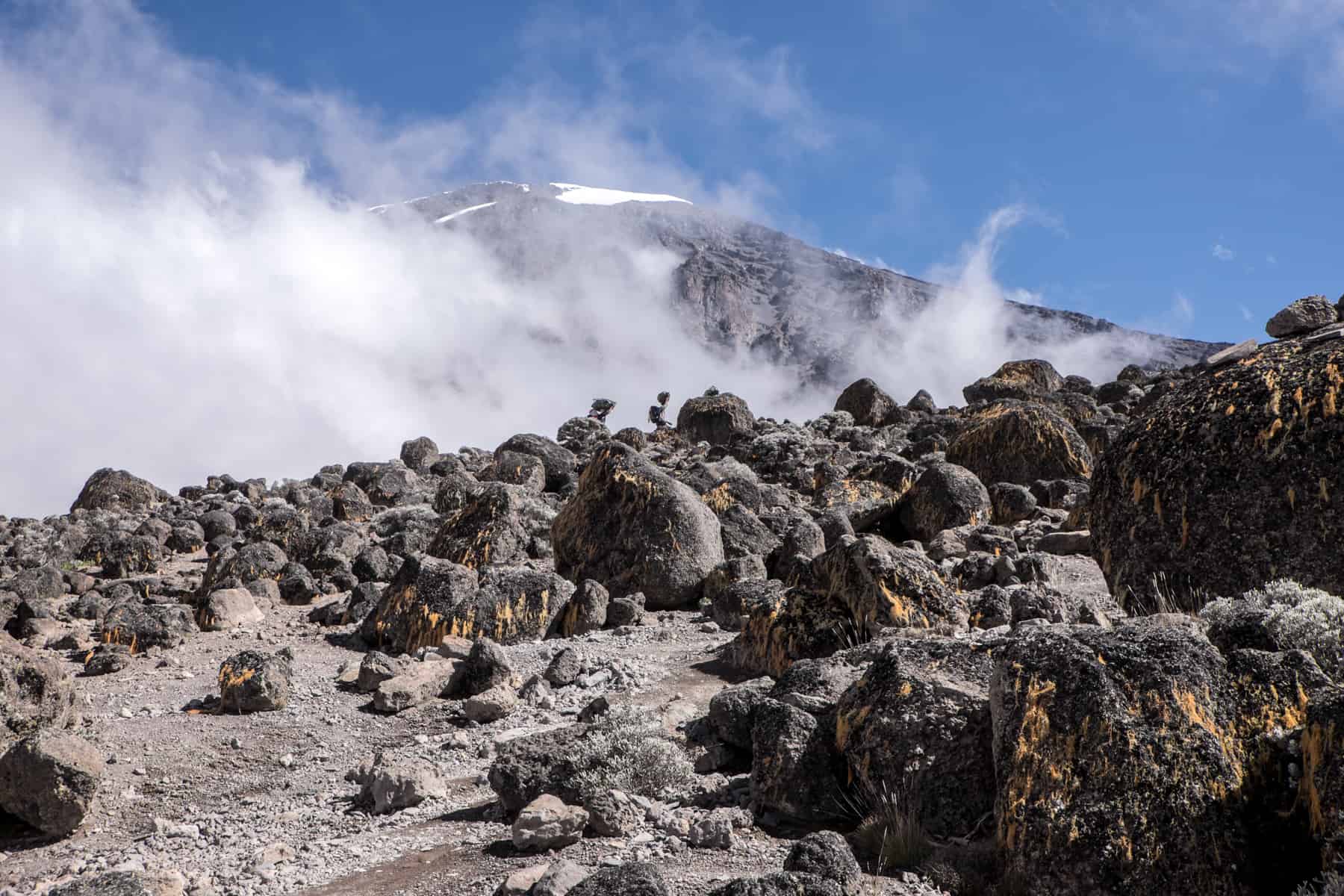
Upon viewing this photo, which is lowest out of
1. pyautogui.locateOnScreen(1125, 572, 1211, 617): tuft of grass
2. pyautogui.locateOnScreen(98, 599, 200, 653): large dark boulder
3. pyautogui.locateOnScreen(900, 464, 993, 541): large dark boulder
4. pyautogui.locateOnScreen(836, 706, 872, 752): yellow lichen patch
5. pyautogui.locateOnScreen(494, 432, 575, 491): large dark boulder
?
pyautogui.locateOnScreen(836, 706, 872, 752): yellow lichen patch

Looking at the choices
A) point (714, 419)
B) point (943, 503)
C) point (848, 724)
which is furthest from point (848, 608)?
point (714, 419)

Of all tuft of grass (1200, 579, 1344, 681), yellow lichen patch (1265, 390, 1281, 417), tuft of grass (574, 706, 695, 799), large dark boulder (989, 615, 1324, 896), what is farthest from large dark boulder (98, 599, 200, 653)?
→ yellow lichen patch (1265, 390, 1281, 417)

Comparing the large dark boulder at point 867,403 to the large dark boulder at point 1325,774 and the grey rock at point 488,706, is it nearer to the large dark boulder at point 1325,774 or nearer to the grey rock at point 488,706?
the grey rock at point 488,706

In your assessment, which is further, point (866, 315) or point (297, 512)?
point (866, 315)

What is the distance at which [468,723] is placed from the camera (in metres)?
7.98

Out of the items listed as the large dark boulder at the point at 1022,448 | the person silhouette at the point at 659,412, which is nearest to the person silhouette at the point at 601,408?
the person silhouette at the point at 659,412

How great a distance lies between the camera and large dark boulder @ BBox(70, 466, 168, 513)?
27062 mm

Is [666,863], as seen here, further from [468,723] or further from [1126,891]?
[468,723]

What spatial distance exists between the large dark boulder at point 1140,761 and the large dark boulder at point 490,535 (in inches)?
390

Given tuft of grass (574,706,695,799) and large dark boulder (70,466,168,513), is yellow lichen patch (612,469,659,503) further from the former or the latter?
large dark boulder (70,466,168,513)

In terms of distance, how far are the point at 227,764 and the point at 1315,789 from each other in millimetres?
6876

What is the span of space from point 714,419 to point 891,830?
82.1ft

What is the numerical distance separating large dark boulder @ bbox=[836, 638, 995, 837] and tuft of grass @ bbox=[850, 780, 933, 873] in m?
0.03

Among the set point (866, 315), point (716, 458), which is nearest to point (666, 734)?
point (716, 458)
